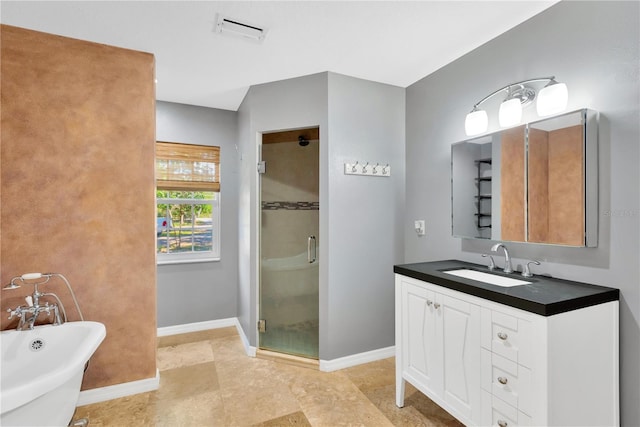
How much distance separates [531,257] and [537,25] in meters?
1.35

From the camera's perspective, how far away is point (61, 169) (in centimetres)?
208

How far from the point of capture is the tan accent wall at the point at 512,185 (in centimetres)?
188

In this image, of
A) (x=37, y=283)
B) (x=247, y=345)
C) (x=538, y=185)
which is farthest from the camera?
(x=247, y=345)

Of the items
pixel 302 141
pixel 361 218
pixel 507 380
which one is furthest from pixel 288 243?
pixel 507 380

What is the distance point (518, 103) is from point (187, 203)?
3178 mm

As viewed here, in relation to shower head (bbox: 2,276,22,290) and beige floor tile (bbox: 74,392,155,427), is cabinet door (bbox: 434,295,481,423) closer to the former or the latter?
beige floor tile (bbox: 74,392,155,427)

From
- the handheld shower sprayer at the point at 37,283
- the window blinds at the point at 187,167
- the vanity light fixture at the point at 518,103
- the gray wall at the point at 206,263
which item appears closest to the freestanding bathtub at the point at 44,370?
the handheld shower sprayer at the point at 37,283

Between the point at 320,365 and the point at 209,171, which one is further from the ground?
the point at 209,171

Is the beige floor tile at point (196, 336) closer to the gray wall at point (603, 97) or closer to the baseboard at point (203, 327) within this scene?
the baseboard at point (203, 327)

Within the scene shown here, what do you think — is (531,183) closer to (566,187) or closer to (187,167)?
(566,187)

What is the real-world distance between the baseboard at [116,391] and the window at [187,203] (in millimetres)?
1341

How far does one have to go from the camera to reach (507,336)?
141 cm

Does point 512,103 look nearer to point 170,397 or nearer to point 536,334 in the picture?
point 536,334

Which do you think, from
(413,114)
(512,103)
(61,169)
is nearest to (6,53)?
(61,169)
